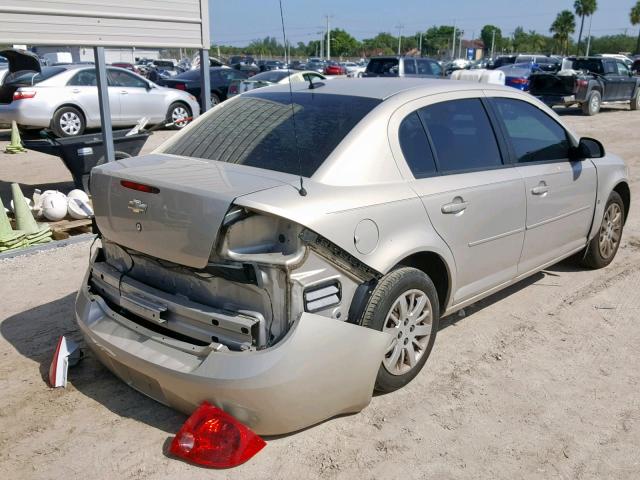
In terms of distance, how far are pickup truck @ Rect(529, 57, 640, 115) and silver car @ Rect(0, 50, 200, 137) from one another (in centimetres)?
1134

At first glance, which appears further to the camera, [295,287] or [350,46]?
[350,46]

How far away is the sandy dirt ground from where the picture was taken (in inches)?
117

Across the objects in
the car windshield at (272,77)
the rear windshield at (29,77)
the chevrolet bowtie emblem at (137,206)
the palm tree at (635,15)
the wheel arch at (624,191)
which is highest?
the palm tree at (635,15)

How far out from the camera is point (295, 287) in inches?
113

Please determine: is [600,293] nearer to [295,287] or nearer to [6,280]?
[295,287]

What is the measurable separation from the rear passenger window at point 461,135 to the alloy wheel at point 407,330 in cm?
83

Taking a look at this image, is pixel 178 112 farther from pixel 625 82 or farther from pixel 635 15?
pixel 635 15

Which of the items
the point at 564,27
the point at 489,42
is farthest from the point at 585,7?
the point at 489,42

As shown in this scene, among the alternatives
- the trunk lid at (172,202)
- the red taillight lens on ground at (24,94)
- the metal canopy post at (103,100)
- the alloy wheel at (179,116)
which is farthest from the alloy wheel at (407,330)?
the alloy wheel at (179,116)

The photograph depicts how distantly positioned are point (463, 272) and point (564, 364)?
886 mm

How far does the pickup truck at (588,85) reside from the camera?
19.0m

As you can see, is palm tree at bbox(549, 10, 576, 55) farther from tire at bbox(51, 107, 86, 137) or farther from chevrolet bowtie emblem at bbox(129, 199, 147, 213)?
chevrolet bowtie emblem at bbox(129, 199, 147, 213)

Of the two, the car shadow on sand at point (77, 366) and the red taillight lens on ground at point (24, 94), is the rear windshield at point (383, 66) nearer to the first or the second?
the red taillight lens on ground at point (24, 94)

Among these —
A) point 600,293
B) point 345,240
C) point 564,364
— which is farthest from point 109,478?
point 600,293
